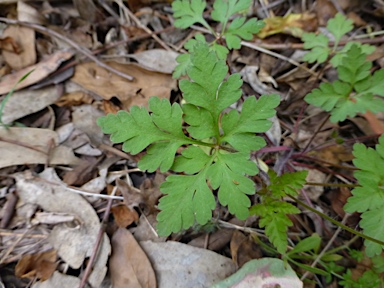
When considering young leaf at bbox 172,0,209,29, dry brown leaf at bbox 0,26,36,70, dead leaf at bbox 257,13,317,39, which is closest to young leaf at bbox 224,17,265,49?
young leaf at bbox 172,0,209,29

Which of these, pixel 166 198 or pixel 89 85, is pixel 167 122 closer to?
pixel 166 198

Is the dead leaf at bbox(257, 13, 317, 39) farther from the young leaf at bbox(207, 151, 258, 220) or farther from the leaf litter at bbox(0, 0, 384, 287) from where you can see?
the young leaf at bbox(207, 151, 258, 220)

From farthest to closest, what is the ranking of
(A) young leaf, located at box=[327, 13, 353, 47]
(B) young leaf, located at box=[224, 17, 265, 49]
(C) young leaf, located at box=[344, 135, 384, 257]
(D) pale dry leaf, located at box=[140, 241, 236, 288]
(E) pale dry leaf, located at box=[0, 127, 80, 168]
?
(A) young leaf, located at box=[327, 13, 353, 47]
(E) pale dry leaf, located at box=[0, 127, 80, 168]
(B) young leaf, located at box=[224, 17, 265, 49]
(D) pale dry leaf, located at box=[140, 241, 236, 288]
(C) young leaf, located at box=[344, 135, 384, 257]

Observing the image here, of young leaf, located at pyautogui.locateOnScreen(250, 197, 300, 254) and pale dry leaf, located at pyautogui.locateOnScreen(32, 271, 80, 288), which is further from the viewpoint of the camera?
pale dry leaf, located at pyautogui.locateOnScreen(32, 271, 80, 288)

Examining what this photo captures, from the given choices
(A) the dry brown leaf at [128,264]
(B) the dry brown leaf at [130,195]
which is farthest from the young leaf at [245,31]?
(A) the dry brown leaf at [128,264]

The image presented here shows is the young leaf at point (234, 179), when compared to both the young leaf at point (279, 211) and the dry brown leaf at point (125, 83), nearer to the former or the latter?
the young leaf at point (279, 211)

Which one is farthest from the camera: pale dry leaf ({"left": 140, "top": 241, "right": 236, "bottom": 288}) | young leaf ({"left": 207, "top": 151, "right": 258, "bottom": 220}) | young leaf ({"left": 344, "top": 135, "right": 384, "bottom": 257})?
pale dry leaf ({"left": 140, "top": 241, "right": 236, "bottom": 288})

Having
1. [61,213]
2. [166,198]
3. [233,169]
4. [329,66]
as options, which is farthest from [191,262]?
[329,66]

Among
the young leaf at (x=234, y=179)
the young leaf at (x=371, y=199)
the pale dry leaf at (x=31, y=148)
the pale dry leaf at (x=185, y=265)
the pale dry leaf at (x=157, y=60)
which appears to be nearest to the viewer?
the young leaf at (x=234, y=179)
